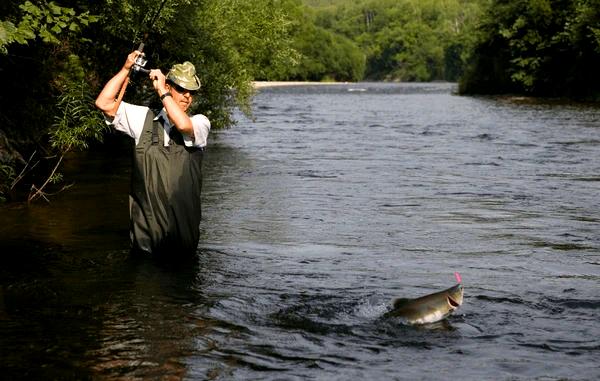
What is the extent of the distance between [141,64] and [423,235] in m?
4.12

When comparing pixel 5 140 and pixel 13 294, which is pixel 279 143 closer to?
pixel 5 140

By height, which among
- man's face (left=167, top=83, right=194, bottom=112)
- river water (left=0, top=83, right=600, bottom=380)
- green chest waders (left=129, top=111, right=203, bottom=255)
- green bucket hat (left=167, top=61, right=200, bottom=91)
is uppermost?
green bucket hat (left=167, top=61, right=200, bottom=91)

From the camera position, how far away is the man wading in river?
24.8 feet

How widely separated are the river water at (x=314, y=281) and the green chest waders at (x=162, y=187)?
39 centimetres

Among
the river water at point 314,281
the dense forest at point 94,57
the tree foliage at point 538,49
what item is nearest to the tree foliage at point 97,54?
the dense forest at point 94,57

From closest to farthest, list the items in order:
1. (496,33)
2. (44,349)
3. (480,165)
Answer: (44,349), (480,165), (496,33)

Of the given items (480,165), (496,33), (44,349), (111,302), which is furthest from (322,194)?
(496,33)

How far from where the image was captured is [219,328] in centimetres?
654

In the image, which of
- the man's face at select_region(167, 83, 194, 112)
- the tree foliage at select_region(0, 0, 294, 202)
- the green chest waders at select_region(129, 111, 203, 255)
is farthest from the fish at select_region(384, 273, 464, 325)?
the tree foliage at select_region(0, 0, 294, 202)

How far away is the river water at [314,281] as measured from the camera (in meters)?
5.83

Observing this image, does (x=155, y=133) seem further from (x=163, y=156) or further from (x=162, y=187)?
(x=162, y=187)

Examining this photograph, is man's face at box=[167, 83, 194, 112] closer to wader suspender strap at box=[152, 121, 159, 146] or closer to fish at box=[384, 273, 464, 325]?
wader suspender strap at box=[152, 121, 159, 146]

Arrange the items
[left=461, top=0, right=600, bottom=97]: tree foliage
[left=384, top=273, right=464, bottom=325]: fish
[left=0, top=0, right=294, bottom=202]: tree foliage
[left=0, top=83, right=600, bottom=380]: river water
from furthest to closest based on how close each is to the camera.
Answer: [left=461, top=0, right=600, bottom=97]: tree foliage < [left=0, top=0, right=294, bottom=202]: tree foliage < [left=384, top=273, right=464, bottom=325]: fish < [left=0, top=83, right=600, bottom=380]: river water

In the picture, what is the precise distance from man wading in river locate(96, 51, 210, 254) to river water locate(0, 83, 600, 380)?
0.45 meters
